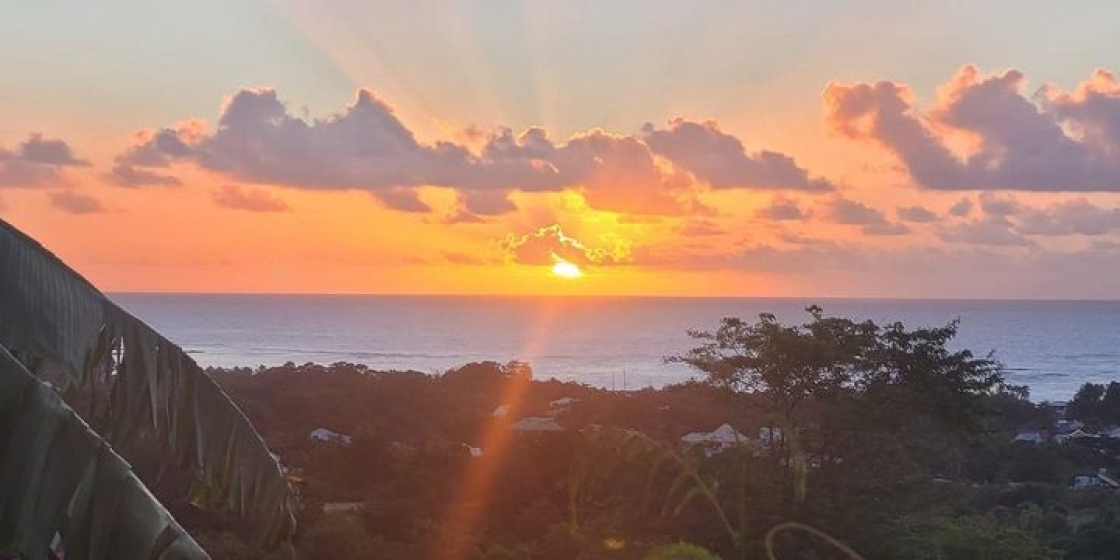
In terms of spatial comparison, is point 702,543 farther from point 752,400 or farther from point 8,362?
point 8,362

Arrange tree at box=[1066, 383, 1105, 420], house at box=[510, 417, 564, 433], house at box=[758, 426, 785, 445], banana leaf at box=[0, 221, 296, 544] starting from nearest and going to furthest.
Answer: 1. banana leaf at box=[0, 221, 296, 544]
2. house at box=[758, 426, 785, 445]
3. house at box=[510, 417, 564, 433]
4. tree at box=[1066, 383, 1105, 420]

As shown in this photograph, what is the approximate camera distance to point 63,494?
300cm

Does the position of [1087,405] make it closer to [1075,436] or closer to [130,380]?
[1075,436]

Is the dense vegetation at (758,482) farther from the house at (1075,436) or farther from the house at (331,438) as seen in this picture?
the house at (1075,436)

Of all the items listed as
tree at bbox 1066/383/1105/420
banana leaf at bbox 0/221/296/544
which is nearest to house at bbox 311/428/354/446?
banana leaf at bbox 0/221/296/544

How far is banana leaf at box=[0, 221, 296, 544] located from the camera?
4.12 meters

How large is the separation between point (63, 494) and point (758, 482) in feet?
42.5

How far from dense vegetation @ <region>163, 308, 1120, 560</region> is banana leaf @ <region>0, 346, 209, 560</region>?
1481 millimetres

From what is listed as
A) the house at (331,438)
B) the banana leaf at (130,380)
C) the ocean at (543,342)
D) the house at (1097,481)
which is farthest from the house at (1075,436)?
the banana leaf at (130,380)

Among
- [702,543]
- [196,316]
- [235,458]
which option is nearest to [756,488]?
[702,543]

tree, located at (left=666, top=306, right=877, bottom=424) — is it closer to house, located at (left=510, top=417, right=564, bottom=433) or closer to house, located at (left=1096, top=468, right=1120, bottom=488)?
house, located at (left=510, top=417, right=564, bottom=433)

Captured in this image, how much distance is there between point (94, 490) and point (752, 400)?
1832 centimetres

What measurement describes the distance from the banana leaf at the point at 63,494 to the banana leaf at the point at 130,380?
43.6 inches

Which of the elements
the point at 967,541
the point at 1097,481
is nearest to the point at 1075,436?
the point at 1097,481
